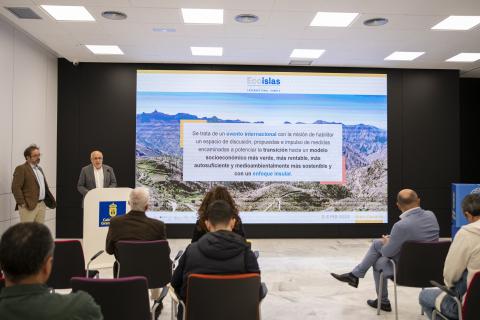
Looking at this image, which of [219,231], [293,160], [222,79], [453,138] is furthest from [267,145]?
[219,231]

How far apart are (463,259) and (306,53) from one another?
5.32 metres

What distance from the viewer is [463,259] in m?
2.56

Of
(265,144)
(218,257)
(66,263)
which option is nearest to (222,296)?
(218,257)

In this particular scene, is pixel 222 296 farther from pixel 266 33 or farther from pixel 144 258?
pixel 266 33

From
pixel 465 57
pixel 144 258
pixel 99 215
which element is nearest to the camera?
pixel 144 258

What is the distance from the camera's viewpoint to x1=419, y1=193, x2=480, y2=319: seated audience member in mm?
2525

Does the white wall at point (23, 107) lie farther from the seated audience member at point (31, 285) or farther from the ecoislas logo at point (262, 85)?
the seated audience member at point (31, 285)

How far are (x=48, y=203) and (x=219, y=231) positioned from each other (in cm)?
462

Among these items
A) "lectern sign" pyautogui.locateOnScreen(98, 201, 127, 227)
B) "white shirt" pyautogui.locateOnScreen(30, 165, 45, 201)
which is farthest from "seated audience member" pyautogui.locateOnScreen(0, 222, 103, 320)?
"white shirt" pyautogui.locateOnScreen(30, 165, 45, 201)

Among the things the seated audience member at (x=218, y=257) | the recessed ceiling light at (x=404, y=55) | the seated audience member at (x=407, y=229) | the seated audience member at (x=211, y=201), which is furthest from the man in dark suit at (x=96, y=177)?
the recessed ceiling light at (x=404, y=55)

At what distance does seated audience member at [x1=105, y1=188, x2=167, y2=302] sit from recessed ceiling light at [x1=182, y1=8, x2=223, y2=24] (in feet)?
9.49

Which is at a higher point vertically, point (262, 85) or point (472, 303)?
point (262, 85)

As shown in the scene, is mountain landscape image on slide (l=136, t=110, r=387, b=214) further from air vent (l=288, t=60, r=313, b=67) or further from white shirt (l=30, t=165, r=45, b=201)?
white shirt (l=30, t=165, r=45, b=201)

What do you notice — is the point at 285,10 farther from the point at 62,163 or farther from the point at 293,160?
the point at 62,163
